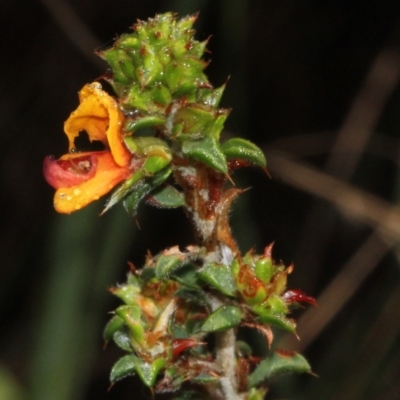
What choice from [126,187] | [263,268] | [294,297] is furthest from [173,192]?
[294,297]

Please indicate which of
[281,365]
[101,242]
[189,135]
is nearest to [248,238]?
[101,242]

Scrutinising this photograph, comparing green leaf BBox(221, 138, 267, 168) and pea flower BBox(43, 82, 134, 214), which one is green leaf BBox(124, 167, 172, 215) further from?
green leaf BBox(221, 138, 267, 168)

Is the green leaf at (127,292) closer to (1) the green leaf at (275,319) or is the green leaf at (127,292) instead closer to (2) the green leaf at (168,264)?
(2) the green leaf at (168,264)

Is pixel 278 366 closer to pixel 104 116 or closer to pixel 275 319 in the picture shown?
pixel 275 319

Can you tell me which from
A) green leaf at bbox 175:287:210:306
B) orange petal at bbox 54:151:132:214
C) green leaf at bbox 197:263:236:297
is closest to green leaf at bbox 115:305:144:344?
green leaf at bbox 175:287:210:306

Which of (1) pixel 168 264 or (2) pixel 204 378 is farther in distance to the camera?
(2) pixel 204 378
